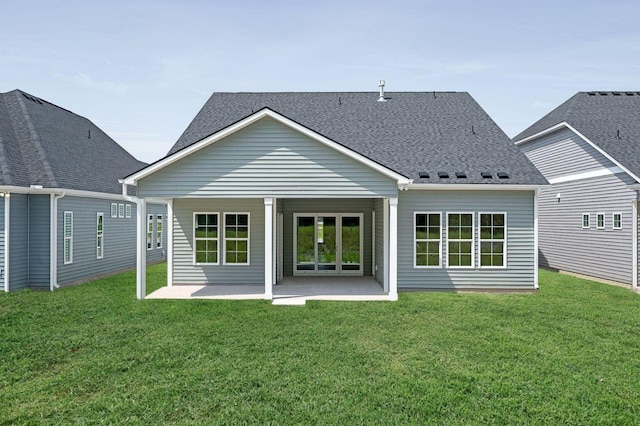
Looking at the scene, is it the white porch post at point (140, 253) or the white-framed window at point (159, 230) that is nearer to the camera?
the white porch post at point (140, 253)

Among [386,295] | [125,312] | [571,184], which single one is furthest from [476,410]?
[571,184]

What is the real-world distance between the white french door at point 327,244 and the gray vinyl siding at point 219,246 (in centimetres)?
206

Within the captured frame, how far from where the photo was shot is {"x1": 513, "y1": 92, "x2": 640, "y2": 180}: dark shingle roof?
1428cm

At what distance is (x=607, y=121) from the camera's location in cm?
1622

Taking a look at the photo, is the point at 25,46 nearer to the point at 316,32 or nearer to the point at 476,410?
the point at 316,32

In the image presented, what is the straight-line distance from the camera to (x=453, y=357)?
6648 mm

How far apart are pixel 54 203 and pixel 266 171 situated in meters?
6.89

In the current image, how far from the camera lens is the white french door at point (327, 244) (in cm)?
1505

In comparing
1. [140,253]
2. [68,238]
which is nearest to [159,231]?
[68,238]

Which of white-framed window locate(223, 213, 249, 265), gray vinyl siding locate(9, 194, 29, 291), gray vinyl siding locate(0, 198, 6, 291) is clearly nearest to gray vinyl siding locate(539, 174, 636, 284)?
white-framed window locate(223, 213, 249, 265)

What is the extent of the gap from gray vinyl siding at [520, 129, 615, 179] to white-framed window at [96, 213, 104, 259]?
18.0m

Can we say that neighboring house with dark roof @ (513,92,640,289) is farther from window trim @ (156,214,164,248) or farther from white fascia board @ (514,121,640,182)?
window trim @ (156,214,164,248)

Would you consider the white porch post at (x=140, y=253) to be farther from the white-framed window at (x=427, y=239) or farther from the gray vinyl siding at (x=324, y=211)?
the white-framed window at (x=427, y=239)

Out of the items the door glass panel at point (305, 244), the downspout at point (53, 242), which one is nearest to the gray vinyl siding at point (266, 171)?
the downspout at point (53, 242)
